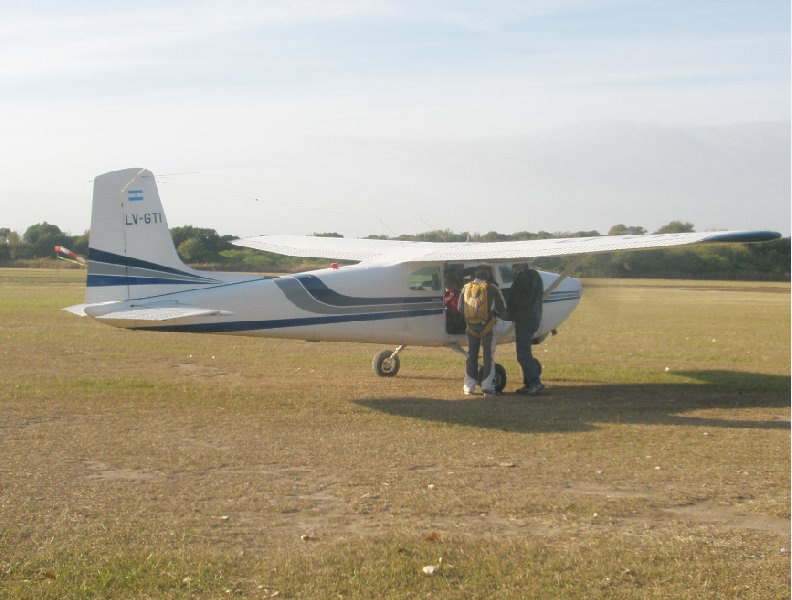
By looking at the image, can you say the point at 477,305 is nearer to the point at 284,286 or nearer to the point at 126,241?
the point at 284,286

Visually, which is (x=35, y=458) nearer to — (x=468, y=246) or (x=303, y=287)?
(x=303, y=287)

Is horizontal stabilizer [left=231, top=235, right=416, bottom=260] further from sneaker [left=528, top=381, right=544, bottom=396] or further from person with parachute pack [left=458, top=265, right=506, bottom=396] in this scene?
sneaker [left=528, top=381, right=544, bottom=396]

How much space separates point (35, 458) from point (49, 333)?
12.6 m

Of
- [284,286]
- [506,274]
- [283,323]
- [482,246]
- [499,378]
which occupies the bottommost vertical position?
[499,378]

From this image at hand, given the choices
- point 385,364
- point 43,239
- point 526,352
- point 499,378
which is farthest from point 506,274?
point 43,239

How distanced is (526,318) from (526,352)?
50 cm

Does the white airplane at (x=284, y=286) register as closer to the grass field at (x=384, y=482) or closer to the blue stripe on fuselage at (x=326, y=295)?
the blue stripe on fuselage at (x=326, y=295)

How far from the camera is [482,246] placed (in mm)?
13930

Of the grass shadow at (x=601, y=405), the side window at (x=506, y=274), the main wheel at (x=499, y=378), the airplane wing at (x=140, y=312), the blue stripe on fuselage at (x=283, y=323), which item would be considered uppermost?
the side window at (x=506, y=274)

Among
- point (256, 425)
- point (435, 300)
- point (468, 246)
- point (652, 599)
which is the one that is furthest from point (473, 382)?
point (652, 599)

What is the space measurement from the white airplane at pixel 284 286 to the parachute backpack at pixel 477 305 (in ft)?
2.12

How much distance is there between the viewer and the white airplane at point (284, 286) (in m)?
11.5

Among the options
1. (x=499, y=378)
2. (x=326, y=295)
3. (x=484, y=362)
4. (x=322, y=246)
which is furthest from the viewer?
(x=322, y=246)

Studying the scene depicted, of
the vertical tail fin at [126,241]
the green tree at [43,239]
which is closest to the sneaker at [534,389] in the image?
the vertical tail fin at [126,241]
